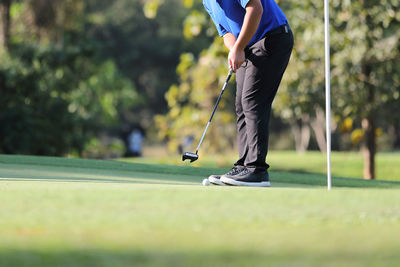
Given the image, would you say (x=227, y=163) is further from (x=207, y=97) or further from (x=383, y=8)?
(x=383, y=8)

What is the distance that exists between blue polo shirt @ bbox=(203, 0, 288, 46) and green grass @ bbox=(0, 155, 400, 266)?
1769mm

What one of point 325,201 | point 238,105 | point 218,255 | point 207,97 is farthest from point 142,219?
point 207,97

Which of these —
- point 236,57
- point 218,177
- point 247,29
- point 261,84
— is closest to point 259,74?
point 261,84

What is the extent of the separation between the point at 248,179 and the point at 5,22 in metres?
14.2

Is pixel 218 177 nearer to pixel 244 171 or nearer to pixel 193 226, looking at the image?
pixel 244 171

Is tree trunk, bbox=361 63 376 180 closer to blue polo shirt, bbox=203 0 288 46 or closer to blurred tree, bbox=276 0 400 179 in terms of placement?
blurred tree, bbox=276 0 400 179

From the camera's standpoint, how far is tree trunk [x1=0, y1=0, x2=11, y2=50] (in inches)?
719

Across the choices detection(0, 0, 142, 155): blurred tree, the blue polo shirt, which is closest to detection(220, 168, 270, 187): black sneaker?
the blue polo shirt

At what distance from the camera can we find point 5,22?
18.4 metres

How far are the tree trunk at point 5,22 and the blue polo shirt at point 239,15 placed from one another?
13.2 metres

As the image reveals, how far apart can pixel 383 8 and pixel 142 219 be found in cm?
933

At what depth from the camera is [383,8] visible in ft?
38.5

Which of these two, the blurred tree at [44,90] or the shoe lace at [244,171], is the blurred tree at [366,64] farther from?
the shoe lace at [244,171]

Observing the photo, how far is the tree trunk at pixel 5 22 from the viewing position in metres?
18.2
